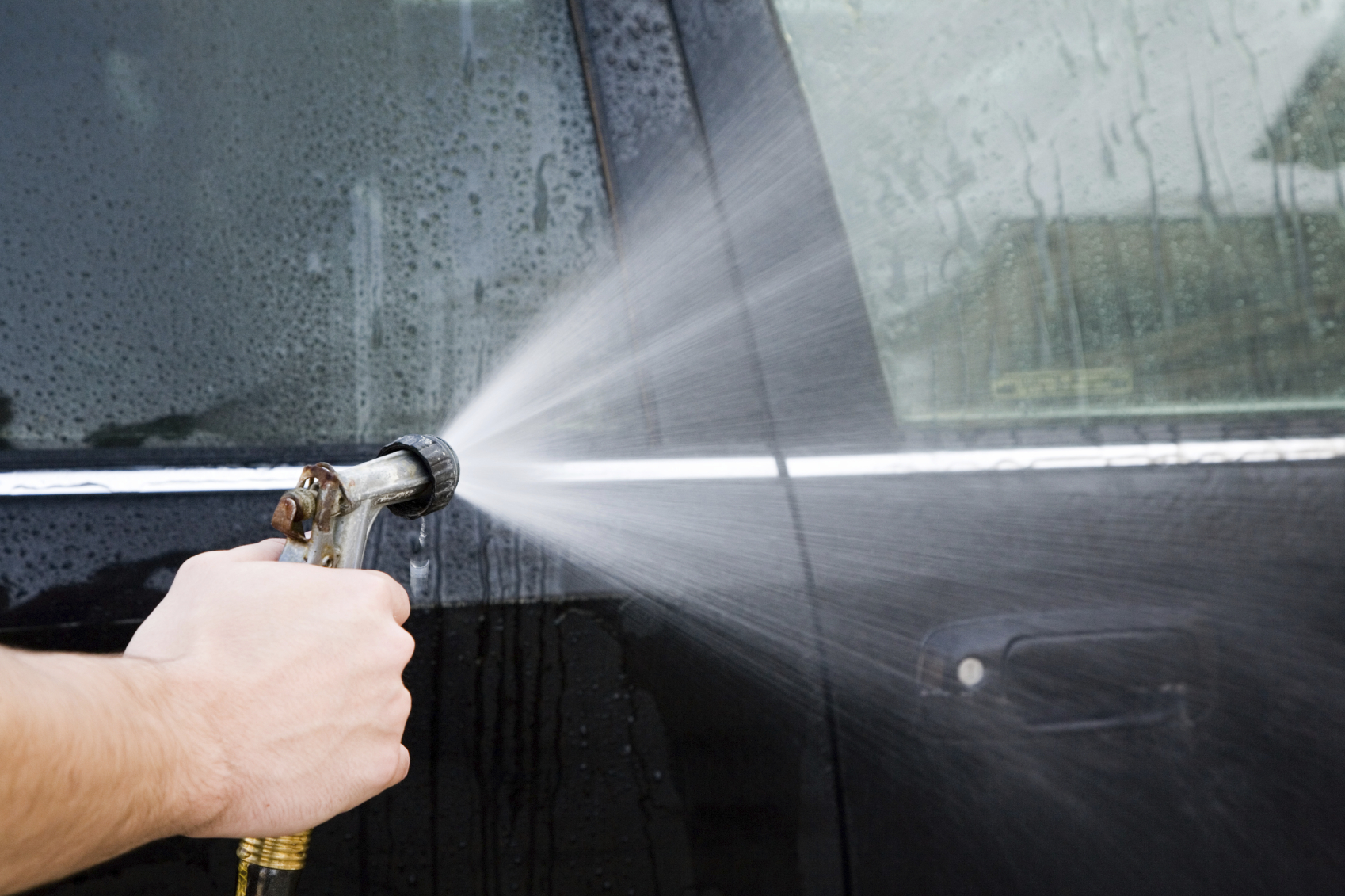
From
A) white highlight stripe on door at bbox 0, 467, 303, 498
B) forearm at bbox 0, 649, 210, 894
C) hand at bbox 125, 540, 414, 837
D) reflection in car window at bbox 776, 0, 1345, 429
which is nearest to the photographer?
forearm at bbox 0, 649, 210, 894

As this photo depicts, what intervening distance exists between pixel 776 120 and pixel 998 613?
27.8 inches

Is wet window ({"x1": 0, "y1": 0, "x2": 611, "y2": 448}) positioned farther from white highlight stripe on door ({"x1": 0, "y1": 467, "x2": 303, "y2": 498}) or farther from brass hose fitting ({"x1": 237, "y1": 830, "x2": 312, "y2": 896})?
brass hose fitting ({"x1": 237, "y1": 830, "x2": 312, "y2": 896})

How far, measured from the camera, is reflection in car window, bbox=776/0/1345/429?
4.39 feet

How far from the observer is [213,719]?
0.79 m

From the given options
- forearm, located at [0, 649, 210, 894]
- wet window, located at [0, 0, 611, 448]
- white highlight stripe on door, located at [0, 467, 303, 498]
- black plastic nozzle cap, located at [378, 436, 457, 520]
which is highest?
wet window, located at [0, 0, 611, 448]

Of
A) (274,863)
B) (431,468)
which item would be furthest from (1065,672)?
(274,863)

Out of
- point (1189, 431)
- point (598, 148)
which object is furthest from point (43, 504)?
point (1189, 431)

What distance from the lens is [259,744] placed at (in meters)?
0.81

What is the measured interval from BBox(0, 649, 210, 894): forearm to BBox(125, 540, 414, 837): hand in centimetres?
1

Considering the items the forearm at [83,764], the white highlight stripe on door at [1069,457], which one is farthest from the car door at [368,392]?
the forearm at [83,764]

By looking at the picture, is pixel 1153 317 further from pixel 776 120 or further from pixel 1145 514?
pixel 776 120

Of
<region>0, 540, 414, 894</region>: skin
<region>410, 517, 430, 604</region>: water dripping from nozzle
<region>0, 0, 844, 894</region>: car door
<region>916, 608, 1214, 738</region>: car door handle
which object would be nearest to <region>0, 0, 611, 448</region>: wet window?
<region>0, 0, 844, 894</region>: car door

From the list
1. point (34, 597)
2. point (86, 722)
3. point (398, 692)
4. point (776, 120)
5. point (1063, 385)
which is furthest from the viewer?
point (1063, 385)

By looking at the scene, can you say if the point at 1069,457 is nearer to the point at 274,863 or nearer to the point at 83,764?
the point at 274,863
